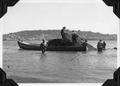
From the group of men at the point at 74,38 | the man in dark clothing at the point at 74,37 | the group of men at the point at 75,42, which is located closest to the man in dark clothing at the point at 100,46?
the group of men at the point at 75,42

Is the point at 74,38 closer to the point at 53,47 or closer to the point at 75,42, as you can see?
the point at 75,42

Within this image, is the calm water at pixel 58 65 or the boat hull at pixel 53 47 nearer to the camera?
the calm water at pixel 58 65

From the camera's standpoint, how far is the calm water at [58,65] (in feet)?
9.09

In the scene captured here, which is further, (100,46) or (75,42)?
(75,42)

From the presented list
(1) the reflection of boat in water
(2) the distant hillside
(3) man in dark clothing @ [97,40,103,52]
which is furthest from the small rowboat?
(3) man in dark clothing @ [97,40,103,52]

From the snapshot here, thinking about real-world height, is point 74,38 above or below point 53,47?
above

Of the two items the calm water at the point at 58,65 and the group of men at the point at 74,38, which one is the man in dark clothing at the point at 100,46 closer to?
the calm water at the point at 58,65

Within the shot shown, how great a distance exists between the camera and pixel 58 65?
2.90 m

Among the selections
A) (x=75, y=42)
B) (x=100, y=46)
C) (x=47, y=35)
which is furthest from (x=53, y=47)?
(x=100, y=46)

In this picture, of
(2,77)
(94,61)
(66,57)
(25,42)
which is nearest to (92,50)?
(94,61)

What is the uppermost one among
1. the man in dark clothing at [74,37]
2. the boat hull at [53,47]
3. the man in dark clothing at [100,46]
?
the man in dark clothing at [74,37]

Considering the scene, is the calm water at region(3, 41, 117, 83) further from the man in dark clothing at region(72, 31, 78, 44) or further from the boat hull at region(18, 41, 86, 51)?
the man in dark clothing at region(72, 31, 78, 44)

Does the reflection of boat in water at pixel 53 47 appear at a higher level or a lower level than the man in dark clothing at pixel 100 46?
lower

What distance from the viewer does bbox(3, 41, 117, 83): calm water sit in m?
2.77
